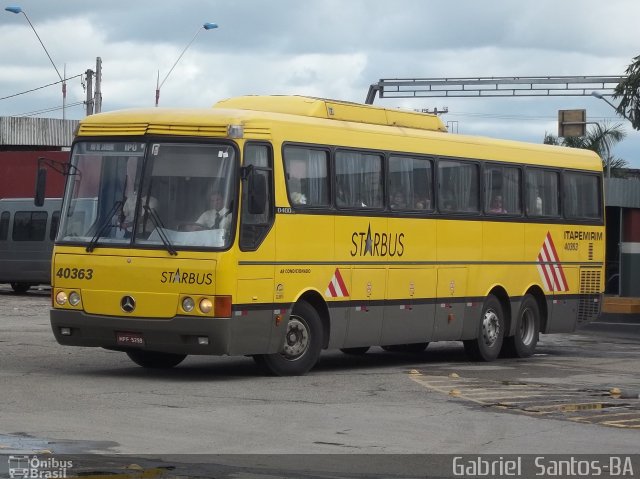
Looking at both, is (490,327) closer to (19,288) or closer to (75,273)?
(75,273)

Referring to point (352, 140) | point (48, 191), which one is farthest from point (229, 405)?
point (48, 191)

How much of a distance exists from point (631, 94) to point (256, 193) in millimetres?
27950

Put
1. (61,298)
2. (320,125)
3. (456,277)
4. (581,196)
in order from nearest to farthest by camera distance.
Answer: (61,298) → (320,125) → (456,277) → (581,196)

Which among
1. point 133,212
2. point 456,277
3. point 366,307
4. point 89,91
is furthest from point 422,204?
point 89,91

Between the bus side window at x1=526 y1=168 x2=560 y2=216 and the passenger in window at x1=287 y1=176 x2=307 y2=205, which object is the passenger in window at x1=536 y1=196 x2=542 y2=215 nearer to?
the bus side window at x1=526 y1=168 x2=560 y2=216

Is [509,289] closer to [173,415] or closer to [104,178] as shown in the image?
[104,178]

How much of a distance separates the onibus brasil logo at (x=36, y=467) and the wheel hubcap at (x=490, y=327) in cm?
1254

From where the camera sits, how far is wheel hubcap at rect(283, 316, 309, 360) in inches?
699

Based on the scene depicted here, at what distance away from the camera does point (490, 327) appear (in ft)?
72.6

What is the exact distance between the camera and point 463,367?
20656 mm

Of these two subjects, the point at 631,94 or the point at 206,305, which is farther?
the point at 631,94

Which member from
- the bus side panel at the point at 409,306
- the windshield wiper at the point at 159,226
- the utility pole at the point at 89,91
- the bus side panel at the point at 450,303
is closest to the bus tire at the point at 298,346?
the bus side panel at the point at 409,306

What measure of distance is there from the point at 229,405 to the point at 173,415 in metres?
1.11

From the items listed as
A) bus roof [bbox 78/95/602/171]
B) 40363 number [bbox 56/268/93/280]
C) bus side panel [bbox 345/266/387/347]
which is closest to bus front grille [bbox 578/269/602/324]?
bus roof [bbox 78/95/602/171]
